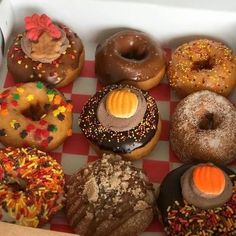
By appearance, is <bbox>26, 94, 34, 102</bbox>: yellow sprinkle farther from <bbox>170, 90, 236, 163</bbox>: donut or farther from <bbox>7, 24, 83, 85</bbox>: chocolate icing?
<bbox>170, 90, 236, 163</bbox>: donut

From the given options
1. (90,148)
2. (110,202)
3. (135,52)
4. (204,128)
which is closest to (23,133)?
(90,148)

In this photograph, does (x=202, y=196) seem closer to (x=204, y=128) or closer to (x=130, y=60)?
(x=204, y=128)

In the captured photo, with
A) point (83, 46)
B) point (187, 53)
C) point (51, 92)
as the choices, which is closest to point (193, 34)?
point (187, 53)

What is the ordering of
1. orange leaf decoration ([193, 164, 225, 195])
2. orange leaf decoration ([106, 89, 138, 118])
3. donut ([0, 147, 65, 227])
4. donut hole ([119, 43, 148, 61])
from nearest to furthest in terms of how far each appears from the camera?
orange leaf decoration ([193, 164, 225, 195]) → donut ([0, 147, 65, 227]) → orange leaf decoration ([106, 89, 138, 118]) → donut hole ([119, 43, 148, 61])

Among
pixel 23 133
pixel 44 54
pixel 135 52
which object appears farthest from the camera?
pixel 135 52

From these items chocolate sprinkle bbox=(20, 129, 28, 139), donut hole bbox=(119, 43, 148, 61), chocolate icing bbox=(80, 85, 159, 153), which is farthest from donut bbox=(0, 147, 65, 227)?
donut hole bbox=(119, 43, 148, 61)

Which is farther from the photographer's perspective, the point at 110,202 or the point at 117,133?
the point at 117,133

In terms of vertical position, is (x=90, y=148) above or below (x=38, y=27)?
below
